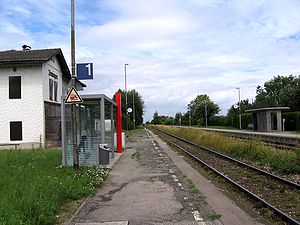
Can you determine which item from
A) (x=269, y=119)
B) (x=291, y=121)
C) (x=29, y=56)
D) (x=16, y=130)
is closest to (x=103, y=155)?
(x=16, y=130)

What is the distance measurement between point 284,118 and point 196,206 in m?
47.8

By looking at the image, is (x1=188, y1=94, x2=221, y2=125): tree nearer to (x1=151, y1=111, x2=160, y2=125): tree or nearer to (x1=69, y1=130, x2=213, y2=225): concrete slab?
(x1=151, y1=111, x2=160, y2=125): tree

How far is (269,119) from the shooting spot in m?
48.4

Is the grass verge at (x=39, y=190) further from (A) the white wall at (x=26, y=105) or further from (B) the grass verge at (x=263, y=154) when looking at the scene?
(A) the white wall at (x=26, y=105)

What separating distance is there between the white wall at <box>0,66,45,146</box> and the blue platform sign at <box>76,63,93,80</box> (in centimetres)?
1491

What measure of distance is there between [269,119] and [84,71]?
122 ft

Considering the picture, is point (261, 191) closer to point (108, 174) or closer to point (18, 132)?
point (108, 174)

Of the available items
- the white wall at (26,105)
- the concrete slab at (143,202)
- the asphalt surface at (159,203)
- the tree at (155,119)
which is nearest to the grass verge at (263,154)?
the asphalt surface at (159,203)

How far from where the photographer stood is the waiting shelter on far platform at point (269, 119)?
48.0m

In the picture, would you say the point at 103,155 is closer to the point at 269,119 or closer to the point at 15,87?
the point at 15,87

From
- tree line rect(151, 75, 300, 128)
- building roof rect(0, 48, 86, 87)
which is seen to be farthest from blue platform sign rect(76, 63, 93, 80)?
tree line rect(151, 75, 300, 128)

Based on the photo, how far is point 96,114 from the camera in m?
18.3

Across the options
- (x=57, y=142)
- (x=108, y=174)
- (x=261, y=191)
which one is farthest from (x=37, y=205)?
(x=57, y=142)

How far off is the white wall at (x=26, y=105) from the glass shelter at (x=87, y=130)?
11.9 metres
